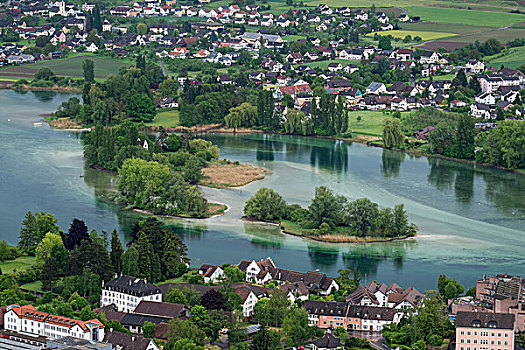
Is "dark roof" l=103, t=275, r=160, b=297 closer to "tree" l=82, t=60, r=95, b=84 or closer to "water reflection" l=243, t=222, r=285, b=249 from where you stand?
"water reflection" l=243, t=222, r=285, b=249

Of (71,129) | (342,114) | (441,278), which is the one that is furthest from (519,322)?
(71,129)

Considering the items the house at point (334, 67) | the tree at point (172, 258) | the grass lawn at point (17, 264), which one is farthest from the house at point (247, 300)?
the house at point (334, 67)

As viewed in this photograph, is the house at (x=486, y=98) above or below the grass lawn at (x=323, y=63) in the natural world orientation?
below

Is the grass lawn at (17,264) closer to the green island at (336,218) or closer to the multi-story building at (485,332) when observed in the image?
the green island at (336,218)

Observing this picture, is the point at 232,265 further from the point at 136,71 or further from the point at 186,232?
the point at 136,71

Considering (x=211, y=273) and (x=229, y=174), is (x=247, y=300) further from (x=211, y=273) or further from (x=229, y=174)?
(x=229, y=174)

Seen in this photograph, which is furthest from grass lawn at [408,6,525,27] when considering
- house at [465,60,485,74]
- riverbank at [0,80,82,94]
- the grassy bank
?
the grassy bank
